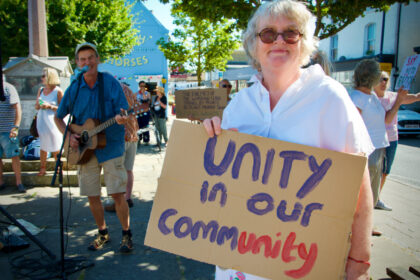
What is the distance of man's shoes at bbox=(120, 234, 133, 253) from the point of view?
10.7 feet

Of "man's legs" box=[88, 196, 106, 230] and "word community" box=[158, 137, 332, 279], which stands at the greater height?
"word community" box=[158, 137, 332, 279]

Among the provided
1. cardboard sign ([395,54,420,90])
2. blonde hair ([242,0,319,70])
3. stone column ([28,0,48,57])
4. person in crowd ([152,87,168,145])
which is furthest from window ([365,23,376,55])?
blonde hair ([242,0,319,70])

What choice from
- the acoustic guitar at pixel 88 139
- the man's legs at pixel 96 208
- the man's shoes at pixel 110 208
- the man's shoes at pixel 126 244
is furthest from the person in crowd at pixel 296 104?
the man's shoes at pixel 110 208

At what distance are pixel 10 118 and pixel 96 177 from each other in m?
2.76

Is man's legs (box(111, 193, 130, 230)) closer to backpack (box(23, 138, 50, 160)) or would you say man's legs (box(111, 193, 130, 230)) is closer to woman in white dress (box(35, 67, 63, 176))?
woman in white dress (box(35, 67, 63, 176))

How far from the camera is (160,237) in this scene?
145 cm

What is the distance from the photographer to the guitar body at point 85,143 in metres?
3.11

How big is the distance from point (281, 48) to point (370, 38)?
2211cm

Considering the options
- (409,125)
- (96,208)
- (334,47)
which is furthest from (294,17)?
(334,47)

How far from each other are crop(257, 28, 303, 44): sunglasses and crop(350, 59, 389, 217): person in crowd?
239cm

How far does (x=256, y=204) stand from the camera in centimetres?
135

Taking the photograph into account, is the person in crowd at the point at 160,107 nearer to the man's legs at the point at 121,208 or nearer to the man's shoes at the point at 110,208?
the man's shoes at the point at 110,208

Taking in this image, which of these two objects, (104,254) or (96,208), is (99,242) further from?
(96,208)

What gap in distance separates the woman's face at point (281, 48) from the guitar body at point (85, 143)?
219 cm
